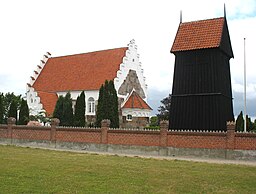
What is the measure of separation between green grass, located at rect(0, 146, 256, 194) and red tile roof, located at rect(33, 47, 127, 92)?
24.7 metres

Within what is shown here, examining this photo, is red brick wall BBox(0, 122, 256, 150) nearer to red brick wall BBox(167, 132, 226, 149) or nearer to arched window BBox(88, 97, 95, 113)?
red brick wall BBox(167, 132, 226, 149)

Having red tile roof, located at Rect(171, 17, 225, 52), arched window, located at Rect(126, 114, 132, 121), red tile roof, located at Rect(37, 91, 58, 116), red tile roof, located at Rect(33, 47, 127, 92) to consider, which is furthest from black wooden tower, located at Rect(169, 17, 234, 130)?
red tile roof, located at Rect(37, 91, 58, 116)

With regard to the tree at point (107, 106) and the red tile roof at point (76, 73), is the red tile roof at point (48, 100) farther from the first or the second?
the tree at point (107, 106)

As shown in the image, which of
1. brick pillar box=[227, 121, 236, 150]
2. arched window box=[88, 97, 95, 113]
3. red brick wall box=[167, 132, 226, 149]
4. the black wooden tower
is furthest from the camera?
arched window box=[88, 97, 95, 113]

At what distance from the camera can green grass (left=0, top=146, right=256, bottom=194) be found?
924cm

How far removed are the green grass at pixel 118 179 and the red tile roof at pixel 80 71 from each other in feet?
81.0

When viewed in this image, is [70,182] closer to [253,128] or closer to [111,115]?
[111,115]

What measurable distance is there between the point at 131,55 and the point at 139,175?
28991 millimetres

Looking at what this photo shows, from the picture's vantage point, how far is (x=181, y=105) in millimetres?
22625

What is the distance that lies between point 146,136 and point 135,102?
57.5 ft

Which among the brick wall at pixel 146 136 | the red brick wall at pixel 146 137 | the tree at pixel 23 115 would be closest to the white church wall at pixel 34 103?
the tree at pixel 23 115

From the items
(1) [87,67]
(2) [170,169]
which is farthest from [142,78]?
(2) [170,169]

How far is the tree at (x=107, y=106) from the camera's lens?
29.7m

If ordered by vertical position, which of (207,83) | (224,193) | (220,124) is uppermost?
(207,83)
